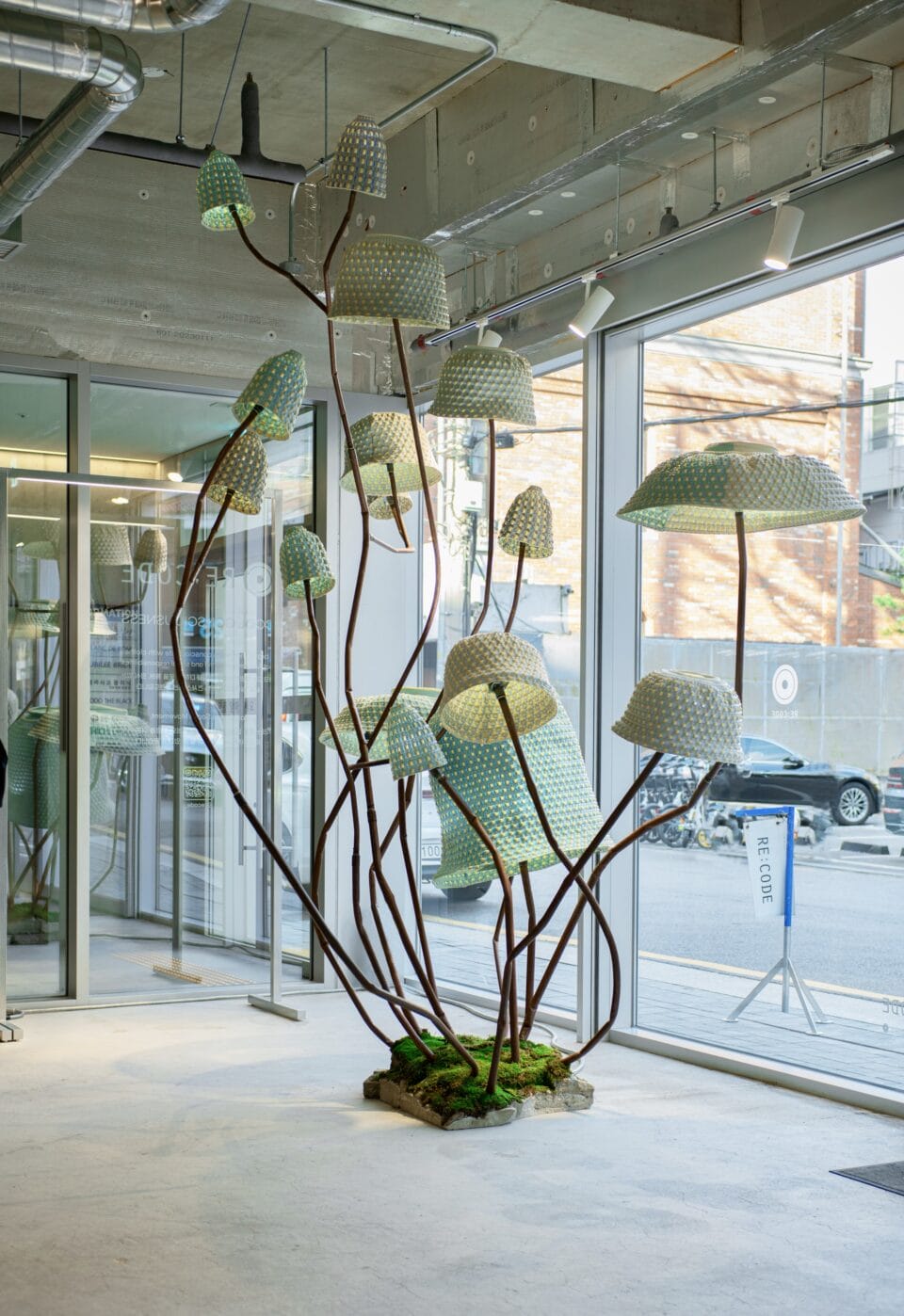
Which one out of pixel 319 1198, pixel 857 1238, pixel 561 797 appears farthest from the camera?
pixel 561 797

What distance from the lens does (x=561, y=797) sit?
4527 mm

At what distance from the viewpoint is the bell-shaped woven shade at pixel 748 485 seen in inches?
151

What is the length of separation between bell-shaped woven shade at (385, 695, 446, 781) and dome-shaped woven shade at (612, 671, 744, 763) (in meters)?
0.59

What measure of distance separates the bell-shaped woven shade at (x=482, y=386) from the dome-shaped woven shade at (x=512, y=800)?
0.94 meters

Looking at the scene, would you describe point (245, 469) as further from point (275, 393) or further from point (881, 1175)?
point (881, 1175)

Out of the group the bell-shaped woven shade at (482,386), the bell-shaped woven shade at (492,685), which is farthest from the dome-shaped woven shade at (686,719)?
the bell-shaped woven shade at (482,386)

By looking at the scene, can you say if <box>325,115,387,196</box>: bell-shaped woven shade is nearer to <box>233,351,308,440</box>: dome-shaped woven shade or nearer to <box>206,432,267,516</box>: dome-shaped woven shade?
<box>233,351,308,440</box>: dome-shaped woven shade

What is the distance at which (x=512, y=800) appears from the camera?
4.52m

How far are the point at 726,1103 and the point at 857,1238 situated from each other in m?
1.27

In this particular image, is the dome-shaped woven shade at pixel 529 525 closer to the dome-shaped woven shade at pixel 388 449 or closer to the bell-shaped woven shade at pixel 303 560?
the dome-shaped woven shade at pixel 388 449

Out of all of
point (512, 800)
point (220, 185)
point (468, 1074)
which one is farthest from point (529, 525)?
point (468, 1074)

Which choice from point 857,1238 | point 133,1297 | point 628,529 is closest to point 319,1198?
point 133,1297

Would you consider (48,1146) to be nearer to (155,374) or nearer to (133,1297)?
(133,1297)

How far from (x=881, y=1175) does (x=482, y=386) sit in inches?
97.4
